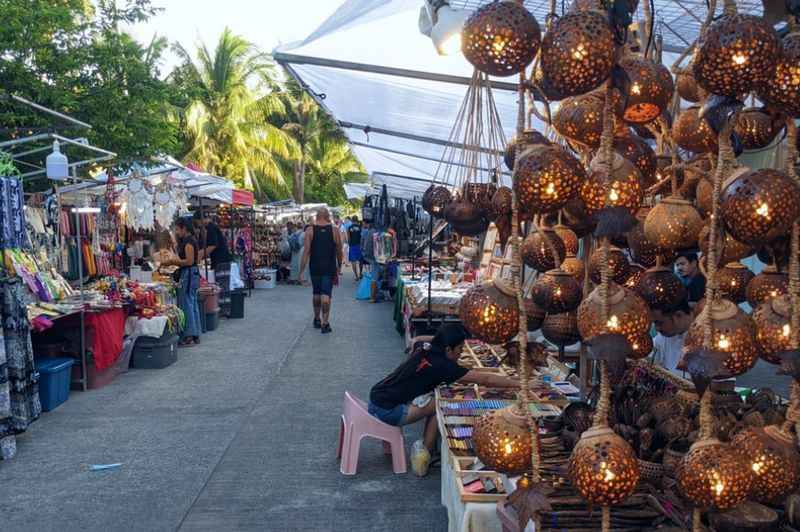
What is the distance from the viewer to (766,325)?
137 cm

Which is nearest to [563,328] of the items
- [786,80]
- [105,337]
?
[786,80]

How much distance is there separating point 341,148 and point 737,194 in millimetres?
32315

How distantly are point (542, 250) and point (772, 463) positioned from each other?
0.76 meters

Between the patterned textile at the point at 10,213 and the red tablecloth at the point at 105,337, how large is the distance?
1.06 meters

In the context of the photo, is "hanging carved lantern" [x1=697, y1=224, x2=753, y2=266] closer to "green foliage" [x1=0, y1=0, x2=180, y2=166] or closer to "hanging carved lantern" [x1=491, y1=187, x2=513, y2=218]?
"hanging carved lantern" [x1=491, y1=187, x2=513, y2=218]

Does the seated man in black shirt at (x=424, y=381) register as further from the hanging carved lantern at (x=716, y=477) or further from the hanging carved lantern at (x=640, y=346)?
the hanging carved lantern at (x=716, y=477)

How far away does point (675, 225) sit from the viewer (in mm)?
1610

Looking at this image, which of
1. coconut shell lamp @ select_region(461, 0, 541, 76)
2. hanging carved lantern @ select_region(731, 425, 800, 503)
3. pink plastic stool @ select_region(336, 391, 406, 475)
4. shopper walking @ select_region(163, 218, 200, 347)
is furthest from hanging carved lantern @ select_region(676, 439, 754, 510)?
shopper walking @ select_region(163, 218, 200, 347)

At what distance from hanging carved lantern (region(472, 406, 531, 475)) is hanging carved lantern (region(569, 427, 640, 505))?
166 millimetres

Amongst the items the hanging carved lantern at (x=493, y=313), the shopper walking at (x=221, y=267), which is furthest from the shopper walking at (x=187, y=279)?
the hanging carved lantern at (x=493, y=313)

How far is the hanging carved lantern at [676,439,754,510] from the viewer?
128 cm

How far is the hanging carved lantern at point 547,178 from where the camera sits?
1404mm

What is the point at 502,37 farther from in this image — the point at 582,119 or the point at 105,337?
the point at 105,337

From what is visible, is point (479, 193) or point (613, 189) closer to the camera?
point (613, 189)
